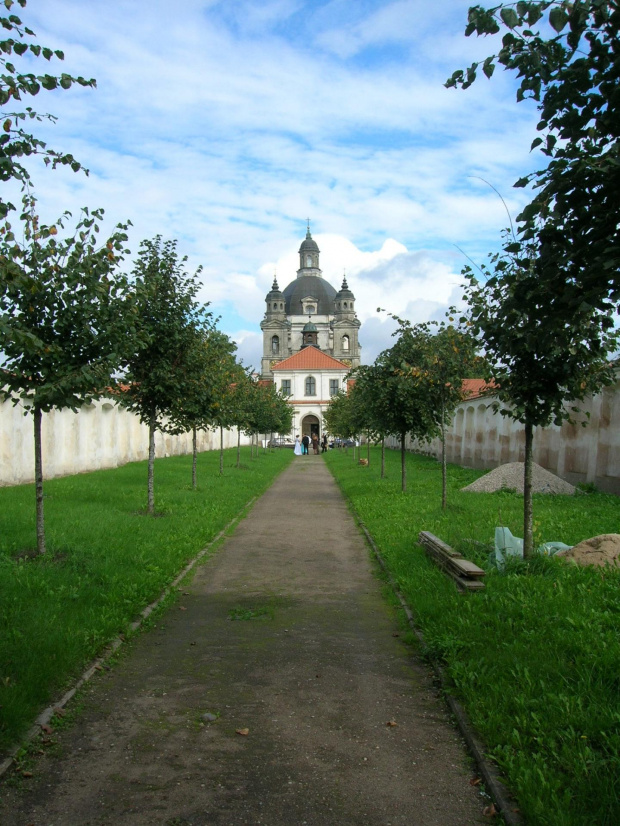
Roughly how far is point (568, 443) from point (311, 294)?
101865mm

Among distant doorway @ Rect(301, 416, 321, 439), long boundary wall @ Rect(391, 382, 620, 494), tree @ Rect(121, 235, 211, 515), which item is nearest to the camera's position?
tree @ Rect(121, 235, 211, 515)

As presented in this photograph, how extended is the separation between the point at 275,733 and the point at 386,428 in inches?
631

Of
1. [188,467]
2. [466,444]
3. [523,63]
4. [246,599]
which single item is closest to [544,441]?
[466,444]

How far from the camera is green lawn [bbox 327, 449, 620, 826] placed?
405 centimetres

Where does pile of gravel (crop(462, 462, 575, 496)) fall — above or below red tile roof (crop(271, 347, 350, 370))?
below

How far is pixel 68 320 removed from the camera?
32.0ft

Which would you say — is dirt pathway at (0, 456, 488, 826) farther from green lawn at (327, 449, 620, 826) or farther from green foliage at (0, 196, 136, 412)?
green foliage at (0, 196, 136, 412)

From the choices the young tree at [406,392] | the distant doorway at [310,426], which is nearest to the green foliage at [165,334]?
the young tree at [406,392]

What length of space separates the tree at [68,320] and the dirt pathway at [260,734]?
318 centimetres

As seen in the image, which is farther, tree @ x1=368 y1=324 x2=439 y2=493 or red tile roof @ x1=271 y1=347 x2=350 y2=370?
red tile roof @ x1=271 y1=347 x2=350 y2=370

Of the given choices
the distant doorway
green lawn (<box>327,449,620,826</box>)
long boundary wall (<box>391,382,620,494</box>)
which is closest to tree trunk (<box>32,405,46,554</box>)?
green lawn (<box>327,449,620,826</box>)

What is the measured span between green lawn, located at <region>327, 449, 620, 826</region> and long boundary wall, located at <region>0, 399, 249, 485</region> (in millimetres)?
9949

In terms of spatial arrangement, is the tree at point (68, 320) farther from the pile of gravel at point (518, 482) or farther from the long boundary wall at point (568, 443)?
the pile of gravel at point (518, 482)

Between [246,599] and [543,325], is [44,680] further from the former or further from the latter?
[543,325]
